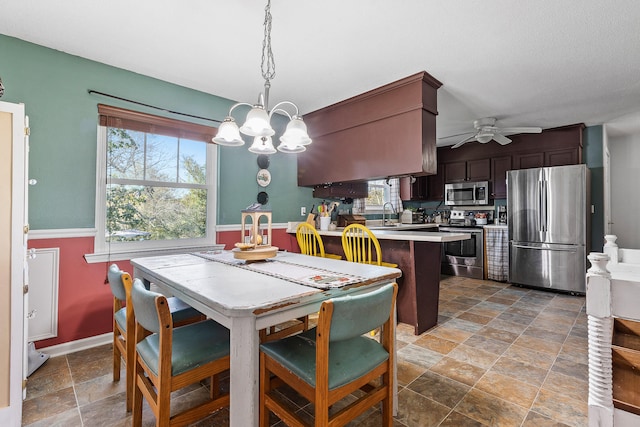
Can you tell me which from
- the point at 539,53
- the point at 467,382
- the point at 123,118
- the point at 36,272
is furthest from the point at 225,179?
the point at 539,53

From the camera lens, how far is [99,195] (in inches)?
101

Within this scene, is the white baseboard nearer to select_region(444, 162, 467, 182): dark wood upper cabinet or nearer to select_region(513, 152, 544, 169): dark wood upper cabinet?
select_region(444, 162, 467, 182): dark wood upper cabinet

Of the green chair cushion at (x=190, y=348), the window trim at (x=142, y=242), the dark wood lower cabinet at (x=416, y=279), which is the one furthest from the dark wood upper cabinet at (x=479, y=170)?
the green chair cushion at (x=190, y=348)

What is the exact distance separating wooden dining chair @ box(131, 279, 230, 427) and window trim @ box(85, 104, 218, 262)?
143 centimetres

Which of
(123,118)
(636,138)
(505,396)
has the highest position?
(636,138)

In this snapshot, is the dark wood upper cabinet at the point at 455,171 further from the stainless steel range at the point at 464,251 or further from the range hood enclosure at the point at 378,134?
the range hood enclosure at the point at 378,134

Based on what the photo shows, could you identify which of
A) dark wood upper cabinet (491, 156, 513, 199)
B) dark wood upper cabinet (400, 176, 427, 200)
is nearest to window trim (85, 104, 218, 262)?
dark wood upper cabinet (400, 176, 427, 200)

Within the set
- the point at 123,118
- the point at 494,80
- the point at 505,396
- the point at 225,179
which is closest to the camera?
the point at 505,396

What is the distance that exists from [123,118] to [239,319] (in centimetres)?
240

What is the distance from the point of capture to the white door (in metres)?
1.54

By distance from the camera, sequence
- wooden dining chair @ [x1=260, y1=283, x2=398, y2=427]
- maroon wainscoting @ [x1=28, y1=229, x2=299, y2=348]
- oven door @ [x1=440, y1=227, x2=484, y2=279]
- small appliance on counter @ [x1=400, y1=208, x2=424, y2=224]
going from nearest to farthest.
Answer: wooden dining chair @ [x1=260, y1=283, x2=398, y2=427]
maroon wainscoting @ [x1=28, y1=229, x2=299, y2=348]
oven door @ [x1=440, y1=227, x2=484, y2=279]
small appliance on counter @ [x1=400, y1=208, x2=424, y2=224]

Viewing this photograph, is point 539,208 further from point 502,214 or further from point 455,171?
point 455,171

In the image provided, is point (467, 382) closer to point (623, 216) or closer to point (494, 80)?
point (494, 80)

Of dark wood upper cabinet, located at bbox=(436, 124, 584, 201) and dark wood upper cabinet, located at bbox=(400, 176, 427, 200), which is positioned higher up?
dark wood upper cabinet, located at bbox=(436, 124, 584, 201)
